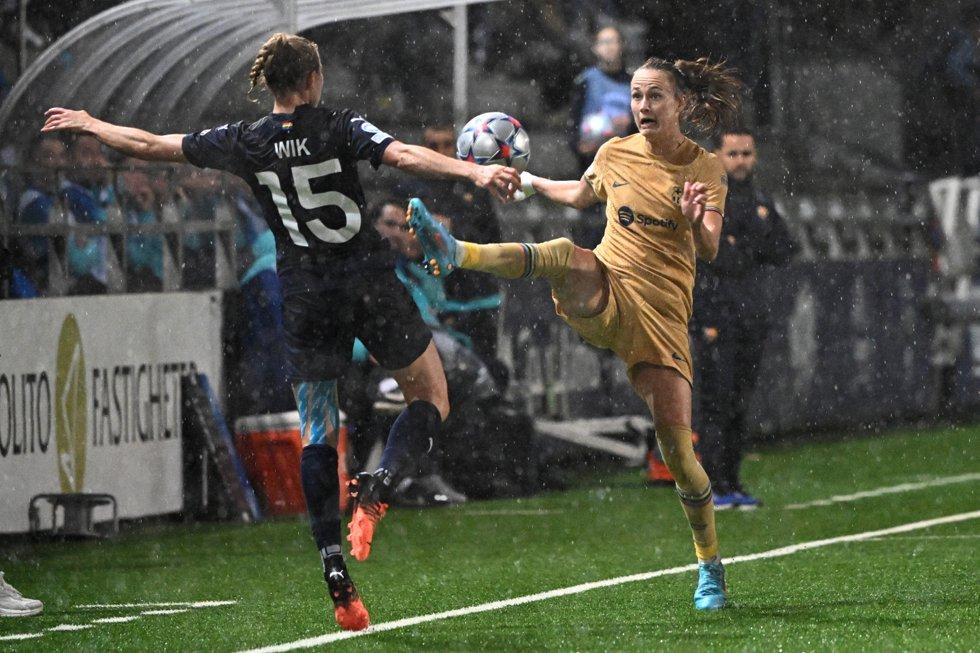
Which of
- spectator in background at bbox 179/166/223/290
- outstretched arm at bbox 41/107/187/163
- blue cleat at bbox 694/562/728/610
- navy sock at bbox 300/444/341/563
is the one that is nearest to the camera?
navy sock at bbox 300/444/341/563

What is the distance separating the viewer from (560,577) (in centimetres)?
896

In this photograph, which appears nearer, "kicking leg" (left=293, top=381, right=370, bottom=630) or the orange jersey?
"kicking leg" (left=293, top=381, right=370, bottom=630)

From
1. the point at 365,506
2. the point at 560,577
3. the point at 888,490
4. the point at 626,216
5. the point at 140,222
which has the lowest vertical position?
the point at 888,490

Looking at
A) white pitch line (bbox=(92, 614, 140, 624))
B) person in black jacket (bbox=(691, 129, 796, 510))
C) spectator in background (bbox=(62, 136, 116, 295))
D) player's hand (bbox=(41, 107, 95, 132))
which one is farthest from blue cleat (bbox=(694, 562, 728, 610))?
spectator in background (bbox=(62, 136, 116, 295))

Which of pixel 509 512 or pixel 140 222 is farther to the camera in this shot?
pixel 509 512

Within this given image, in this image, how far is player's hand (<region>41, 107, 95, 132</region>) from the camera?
7473mm

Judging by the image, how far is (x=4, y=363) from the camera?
10.4m

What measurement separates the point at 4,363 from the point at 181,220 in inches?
74.3

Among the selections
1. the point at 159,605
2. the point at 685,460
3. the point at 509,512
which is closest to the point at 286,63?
the point at 685,460

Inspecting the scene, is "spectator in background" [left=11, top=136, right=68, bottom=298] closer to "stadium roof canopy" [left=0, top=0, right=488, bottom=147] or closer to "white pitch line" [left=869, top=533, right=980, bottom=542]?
"stadium roof canopy" [left=0, top=0, right=488, bottom=147]

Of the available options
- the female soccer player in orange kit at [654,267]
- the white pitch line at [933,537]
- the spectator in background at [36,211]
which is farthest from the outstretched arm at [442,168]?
the spectator in background at [36,211]

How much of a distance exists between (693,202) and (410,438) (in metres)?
1.38

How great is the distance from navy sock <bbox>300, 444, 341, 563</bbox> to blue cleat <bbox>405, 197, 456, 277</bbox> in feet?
2.71

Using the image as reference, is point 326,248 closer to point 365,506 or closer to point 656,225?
point 365,506
